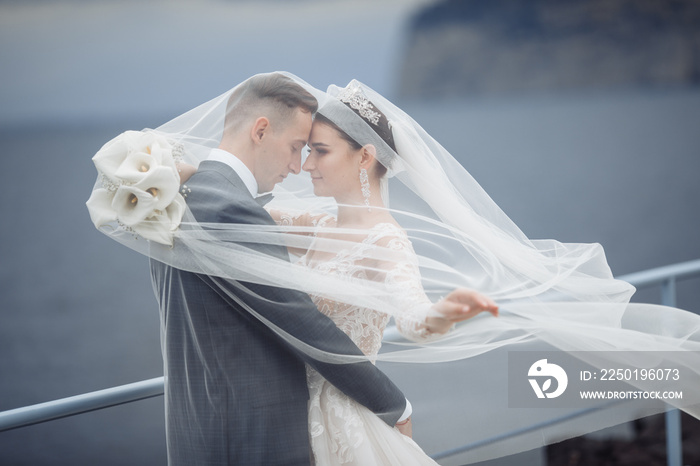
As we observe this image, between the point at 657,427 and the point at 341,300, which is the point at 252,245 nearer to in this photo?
the point at 341,300

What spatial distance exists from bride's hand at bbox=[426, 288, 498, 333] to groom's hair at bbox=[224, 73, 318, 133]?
610 millimetres

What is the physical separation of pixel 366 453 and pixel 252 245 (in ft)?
1.85

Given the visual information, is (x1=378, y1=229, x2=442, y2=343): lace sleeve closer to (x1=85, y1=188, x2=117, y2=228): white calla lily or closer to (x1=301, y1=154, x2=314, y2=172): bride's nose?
(x1=301, y1=154, x2=314, y2=172): bride's nose

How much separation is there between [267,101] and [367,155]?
→ 0.28 m

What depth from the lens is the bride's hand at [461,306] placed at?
1418 millimetres

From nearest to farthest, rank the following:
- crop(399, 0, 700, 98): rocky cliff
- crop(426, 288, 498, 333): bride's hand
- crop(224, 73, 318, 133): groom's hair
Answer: crop(426, 288, 498, 333): bride's hand → crop(224, 73, 318, 133): groom's hair → crop(399, 0, 700, 98): rocky cliff

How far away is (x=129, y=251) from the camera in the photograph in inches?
1207

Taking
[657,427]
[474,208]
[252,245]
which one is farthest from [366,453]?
[657,427]

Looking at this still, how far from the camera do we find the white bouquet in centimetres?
155

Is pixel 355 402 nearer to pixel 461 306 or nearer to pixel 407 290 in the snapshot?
pixel 407 290

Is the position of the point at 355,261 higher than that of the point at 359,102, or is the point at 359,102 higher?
the point at 359,102

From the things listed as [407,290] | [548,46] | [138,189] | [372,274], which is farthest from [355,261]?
[548,46]

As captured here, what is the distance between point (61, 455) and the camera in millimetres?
13430

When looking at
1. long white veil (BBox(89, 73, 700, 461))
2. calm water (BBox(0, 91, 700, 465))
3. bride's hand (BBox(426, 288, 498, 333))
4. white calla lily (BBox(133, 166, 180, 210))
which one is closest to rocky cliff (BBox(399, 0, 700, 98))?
calm water (BBox(0, 91, 700, 465))
